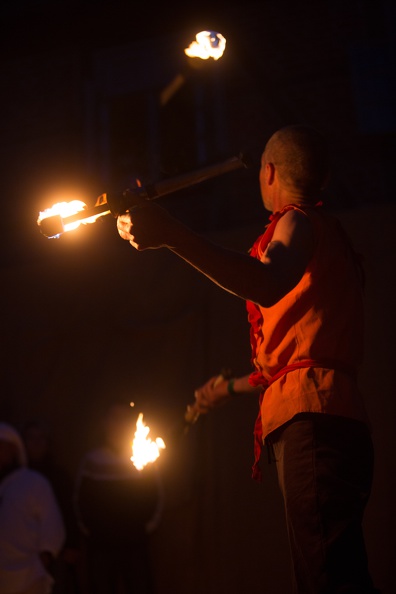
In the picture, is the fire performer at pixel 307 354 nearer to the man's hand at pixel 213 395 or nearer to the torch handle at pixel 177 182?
the torch handle at pixel 177 182

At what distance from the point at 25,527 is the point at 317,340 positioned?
11.6ft

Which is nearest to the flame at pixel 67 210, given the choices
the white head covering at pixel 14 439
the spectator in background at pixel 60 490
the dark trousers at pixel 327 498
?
the dark trousers at pixel 327 498

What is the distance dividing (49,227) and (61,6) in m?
7.08

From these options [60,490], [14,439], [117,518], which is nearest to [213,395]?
[117,518]

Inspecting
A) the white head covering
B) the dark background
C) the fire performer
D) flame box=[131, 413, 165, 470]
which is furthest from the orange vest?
the white head covering

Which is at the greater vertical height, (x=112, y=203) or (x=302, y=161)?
(x=302, y=161)

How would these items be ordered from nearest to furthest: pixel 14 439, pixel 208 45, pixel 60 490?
pixel 208 45 → pixel 14 439 → pixel 60 490

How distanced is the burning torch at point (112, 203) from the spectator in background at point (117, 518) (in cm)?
315

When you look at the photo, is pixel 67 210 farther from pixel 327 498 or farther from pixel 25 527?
pixel 25 527

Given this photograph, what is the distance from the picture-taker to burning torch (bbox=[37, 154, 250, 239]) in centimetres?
195

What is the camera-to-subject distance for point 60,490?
5262 mm

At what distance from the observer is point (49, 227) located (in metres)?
2.10

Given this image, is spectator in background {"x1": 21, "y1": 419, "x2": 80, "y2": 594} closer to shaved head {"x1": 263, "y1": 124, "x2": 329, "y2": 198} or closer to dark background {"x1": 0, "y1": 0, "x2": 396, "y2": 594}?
dark background {"x1": 0, "y1": 0, "x2": 396, "y2": 594}

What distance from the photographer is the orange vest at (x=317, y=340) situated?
5.85 feet
